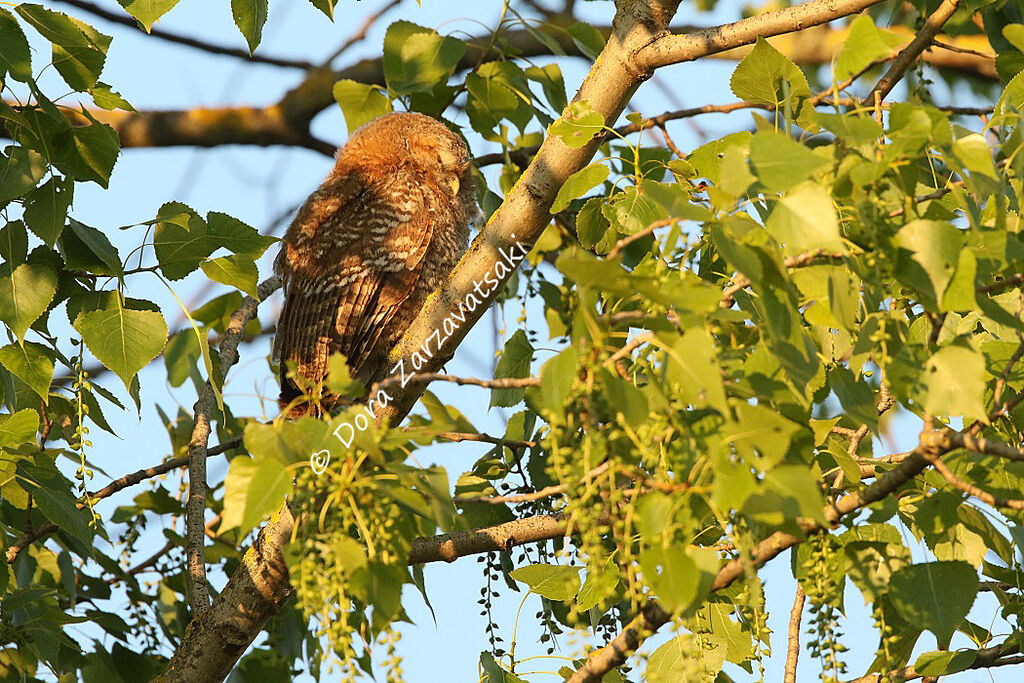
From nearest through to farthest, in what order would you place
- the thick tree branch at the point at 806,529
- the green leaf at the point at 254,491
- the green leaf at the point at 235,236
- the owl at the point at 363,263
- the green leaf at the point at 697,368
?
1. the green leaf at the point at 697,368
2. the green leaf at the point at 254,491
3. the thick tree branch at the point at 806,529
4. the green leaf at the point at 235,236
5. the owl at the point at 363,263

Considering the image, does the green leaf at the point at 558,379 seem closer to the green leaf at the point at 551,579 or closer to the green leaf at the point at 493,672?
the green leaf at the point at 551,579

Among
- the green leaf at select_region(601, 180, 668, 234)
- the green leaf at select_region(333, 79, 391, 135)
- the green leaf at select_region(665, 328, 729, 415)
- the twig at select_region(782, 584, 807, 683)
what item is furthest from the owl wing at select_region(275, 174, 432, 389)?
the green leaf at select_region(665, 328, 729, 415)

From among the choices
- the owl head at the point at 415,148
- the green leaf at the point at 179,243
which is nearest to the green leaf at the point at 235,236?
the green leaf at the point at 179,243

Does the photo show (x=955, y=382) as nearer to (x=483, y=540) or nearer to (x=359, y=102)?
(x=483, y=540)

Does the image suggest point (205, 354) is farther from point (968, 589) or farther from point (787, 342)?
point (968, 589)

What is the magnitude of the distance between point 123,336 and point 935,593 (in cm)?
165

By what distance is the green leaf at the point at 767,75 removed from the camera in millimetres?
1810

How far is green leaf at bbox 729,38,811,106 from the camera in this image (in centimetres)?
181

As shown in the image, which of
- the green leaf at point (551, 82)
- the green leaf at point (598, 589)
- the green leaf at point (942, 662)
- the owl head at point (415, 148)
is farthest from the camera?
the owl head at point (415, 148)

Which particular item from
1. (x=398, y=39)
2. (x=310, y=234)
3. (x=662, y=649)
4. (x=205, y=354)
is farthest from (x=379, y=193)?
(x=662, y=649)

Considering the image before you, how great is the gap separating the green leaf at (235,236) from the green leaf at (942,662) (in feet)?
5.39

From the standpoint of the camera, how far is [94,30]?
2.33 m

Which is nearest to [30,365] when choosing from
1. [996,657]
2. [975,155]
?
[975,155]

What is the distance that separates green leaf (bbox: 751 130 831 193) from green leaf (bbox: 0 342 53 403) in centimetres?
177
